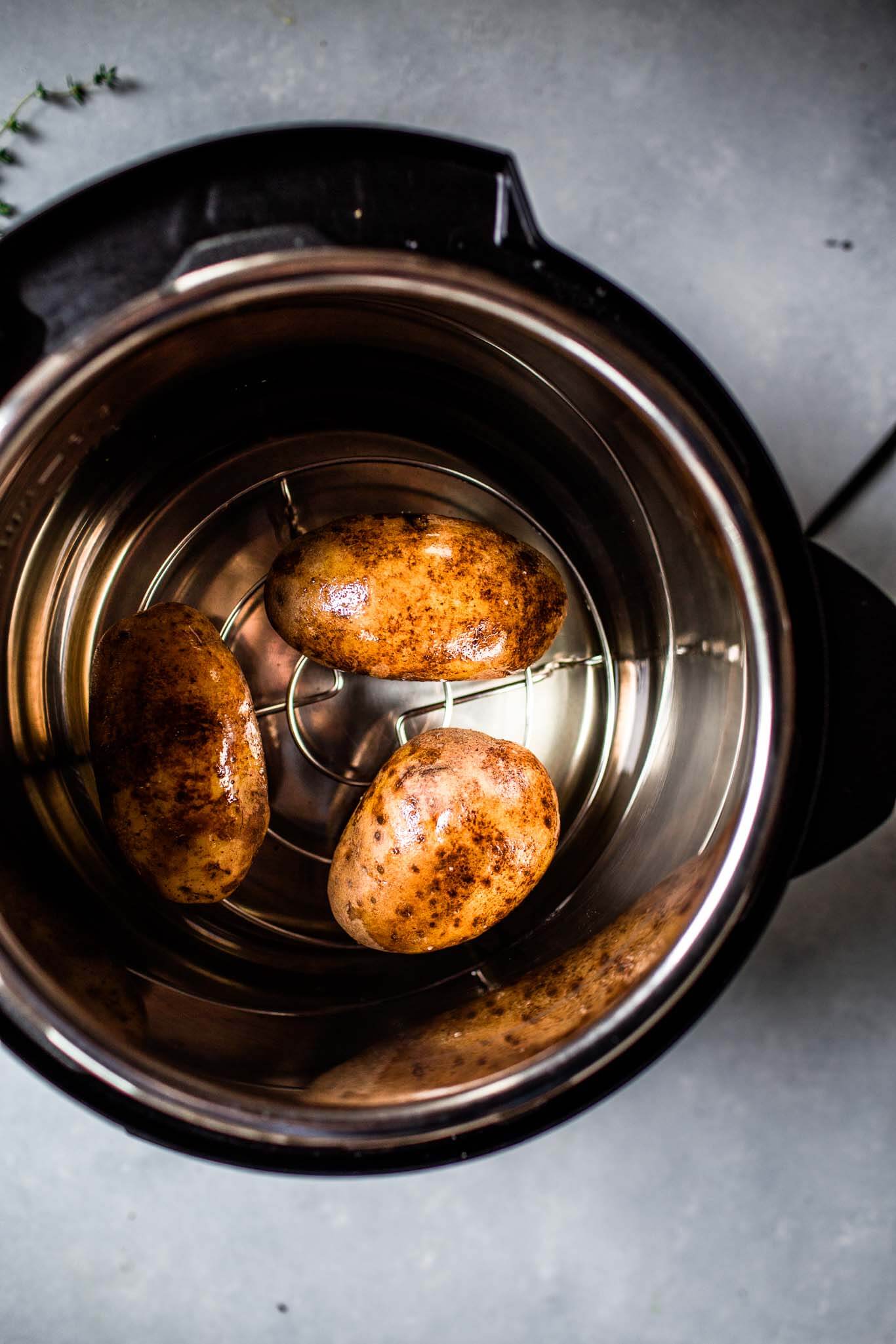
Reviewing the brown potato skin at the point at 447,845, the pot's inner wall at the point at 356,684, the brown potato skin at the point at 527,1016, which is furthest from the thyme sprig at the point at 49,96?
the brown potato skin at the point at 527,1016

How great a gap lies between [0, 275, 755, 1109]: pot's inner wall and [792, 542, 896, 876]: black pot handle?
82 mm

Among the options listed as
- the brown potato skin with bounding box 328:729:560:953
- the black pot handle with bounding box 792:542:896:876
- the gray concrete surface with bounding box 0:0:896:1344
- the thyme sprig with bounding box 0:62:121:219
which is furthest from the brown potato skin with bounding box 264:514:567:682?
the thyme sprig with bounding box 0:62:121:219

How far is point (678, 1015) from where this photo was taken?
1.52 ft

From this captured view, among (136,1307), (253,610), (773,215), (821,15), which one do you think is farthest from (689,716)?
(136,1307)

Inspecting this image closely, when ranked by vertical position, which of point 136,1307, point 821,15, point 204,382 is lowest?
point 136,1307

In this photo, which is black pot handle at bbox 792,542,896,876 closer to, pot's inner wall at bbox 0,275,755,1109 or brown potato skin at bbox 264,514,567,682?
pot's inner wall at bbox 0,275,755,1109

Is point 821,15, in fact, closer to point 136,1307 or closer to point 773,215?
point 773,215

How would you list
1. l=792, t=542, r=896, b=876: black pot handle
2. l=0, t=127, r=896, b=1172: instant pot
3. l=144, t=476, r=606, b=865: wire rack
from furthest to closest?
l=144, t=476, r=606, b=865: wire rack < l=792, t=542, r=896, b=876: black pot handle < l=0, t=127, r=896, b=1172: instant pot

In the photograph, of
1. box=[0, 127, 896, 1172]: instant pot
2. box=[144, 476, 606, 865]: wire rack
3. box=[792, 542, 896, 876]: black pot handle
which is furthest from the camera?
box=[144, 476, 606, 865]: wire rack

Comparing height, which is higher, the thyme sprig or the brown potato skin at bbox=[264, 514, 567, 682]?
the thyme sprig

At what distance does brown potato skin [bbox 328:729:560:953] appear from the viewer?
0.57 meters

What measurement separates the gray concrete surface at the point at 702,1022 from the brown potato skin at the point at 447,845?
331 millimetres

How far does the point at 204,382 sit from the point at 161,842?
31 centimetres

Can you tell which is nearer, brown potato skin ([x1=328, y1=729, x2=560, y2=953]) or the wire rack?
brown potato skin ([x1=328, y1=729, x2=560, y2=953])
